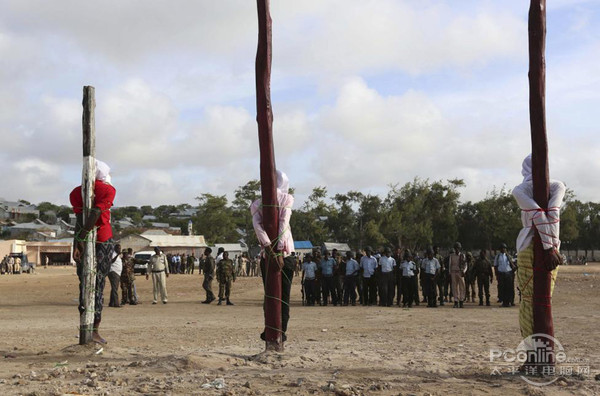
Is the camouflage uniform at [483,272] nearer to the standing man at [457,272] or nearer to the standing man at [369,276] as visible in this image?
the standing man at [457,272]

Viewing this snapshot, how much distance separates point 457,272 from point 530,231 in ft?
40.9

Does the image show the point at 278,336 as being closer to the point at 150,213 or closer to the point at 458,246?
the point at 458,246

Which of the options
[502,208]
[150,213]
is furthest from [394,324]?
[150,213]

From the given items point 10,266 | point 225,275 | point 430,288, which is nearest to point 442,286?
point 430,288

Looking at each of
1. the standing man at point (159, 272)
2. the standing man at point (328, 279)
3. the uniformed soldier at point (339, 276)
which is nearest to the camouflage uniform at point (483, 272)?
the uniformed soldier at point (339, 276)

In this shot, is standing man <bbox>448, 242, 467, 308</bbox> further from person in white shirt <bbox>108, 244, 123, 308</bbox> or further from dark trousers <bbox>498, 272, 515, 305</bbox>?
person in white shirt <bbox>108, 244, 123, 308</bbox>

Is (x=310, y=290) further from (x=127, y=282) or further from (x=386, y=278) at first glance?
(x=127, y=282)

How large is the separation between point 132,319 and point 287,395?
8952 mm

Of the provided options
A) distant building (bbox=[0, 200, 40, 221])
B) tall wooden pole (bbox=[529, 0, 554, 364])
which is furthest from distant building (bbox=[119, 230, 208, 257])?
distant building (bbox=[0, 200, 40, 221])

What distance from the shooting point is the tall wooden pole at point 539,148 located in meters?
6.45

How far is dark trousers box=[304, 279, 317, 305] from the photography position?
65.8 feet

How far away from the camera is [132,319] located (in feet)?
44.5

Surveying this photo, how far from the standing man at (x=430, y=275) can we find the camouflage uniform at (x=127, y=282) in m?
9.13

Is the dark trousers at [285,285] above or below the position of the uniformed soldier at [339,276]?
above
